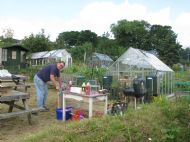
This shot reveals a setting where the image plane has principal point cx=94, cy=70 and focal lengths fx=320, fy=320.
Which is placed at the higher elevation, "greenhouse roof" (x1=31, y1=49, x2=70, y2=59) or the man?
"greenhouse roof" (x1=31, y1=49, x2=70, y2=59)

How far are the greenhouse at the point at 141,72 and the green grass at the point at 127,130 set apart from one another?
7306 mm

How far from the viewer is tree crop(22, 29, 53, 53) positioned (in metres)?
42.1

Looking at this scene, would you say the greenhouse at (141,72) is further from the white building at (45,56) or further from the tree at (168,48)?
the tree at (168,48)

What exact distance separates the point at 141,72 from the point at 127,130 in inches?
399

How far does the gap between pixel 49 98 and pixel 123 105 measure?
4.90 meters

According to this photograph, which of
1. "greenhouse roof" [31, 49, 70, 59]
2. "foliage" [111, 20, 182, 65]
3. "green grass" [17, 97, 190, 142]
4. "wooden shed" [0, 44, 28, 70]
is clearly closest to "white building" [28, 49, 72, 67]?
"greenhouse roof" [31, 49, 70, 59]

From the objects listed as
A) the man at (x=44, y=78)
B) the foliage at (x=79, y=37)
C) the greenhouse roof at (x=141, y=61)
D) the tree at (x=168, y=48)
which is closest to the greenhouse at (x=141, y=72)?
the greenhouse roof at (x=141, y=61)

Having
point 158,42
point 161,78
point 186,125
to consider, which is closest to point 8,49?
point 161,78

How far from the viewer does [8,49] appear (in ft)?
114

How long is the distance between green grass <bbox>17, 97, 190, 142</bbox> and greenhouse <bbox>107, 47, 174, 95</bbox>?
24.0 ft

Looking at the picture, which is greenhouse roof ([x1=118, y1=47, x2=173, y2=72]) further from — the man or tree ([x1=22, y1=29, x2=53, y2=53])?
tree ([x1=22, y1=29, x2=53, y2=53])

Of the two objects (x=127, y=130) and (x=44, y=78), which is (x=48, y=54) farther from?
(x=127, y=130)

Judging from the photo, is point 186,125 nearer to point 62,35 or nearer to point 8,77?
point 8,77

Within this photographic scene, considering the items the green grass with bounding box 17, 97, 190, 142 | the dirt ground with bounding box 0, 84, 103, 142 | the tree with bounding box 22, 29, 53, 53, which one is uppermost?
the tree with bounding box 22, 29, 53, 53
